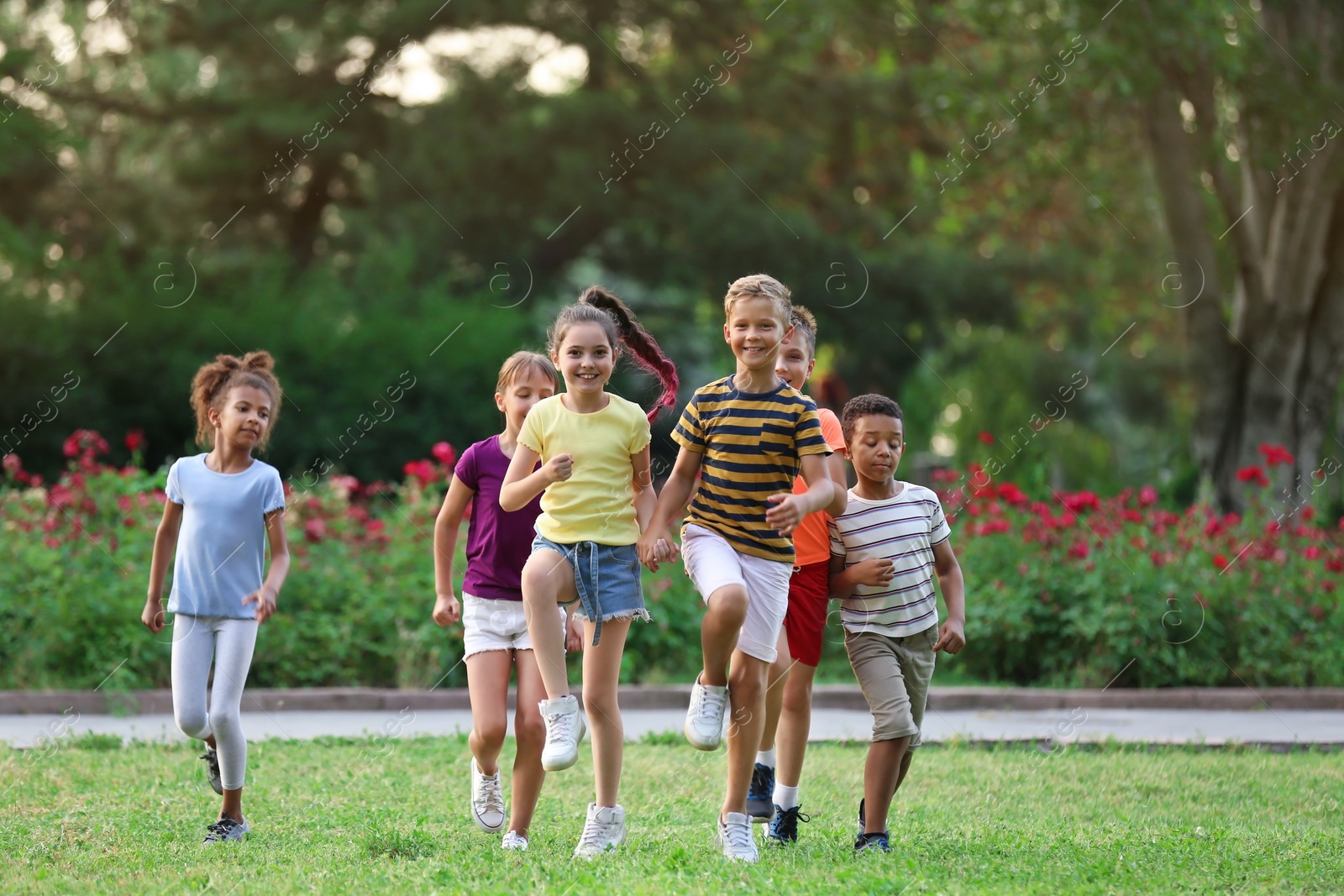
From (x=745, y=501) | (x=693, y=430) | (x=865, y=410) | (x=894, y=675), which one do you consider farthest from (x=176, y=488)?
(x=894, y=675)

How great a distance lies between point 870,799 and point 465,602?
5.02 feet

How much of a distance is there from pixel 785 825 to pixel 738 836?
485 millimetres

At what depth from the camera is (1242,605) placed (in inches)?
355

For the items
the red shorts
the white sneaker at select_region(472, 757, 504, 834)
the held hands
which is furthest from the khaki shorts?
the white sneaker at select_region(472, 757, 504, 834)

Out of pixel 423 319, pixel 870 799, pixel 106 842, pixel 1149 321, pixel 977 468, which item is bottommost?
pixel 106 842

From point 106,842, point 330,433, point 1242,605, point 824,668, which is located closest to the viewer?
point 106,842

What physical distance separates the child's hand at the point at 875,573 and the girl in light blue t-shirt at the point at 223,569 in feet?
6.57

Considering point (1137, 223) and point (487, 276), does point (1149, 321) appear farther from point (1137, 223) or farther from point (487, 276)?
point (487, 276)

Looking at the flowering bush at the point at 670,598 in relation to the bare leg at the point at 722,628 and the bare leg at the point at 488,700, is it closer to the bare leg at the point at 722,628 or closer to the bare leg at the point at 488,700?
the bare leg at the point at 488,700

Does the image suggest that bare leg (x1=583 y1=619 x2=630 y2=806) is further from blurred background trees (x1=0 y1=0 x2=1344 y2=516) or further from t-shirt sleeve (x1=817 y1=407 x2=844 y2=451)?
blurred background trees (x1=0 y1=0 x2=1344 y2=516)

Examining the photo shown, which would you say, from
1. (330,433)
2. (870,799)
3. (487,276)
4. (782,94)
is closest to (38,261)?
(330,433)

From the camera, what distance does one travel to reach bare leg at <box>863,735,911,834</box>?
448 centimetres

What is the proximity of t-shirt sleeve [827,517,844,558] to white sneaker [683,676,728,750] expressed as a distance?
733mm

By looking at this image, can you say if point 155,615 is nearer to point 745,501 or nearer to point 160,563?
point 160,563
